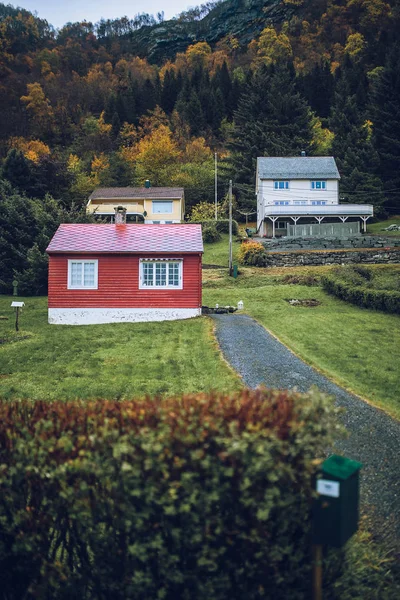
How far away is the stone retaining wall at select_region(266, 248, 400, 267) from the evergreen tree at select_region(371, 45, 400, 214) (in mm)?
19478

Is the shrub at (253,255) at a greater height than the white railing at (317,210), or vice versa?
the white railing at (317,210)

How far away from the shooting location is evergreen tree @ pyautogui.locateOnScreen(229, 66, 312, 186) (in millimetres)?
61625

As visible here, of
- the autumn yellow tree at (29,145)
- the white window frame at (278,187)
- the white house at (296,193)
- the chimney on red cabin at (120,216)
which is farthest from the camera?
the autumn yellow tree at (29,145)

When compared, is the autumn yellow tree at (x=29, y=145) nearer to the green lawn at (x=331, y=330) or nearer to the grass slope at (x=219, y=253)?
the grass slope at (x=219, y=253)

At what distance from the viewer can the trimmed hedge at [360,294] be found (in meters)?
22.6

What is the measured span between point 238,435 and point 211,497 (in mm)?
572

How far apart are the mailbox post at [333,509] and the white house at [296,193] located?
137ft

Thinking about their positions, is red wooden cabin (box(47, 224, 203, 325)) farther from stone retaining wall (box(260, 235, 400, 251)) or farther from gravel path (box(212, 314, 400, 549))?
stone retaining wall (box(260, 235, 400, 251))

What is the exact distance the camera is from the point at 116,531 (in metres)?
4.82

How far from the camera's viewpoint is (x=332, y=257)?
37.8 metres

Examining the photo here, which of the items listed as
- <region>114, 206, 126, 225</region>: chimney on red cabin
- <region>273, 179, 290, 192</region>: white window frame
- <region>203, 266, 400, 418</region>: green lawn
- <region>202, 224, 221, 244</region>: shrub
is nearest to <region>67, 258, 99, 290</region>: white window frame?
<region>114, 206, 126, 225</region>: chimney on red cabin

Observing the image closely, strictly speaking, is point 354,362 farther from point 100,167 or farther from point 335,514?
point 100,167

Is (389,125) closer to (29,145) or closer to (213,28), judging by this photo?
(29,145)

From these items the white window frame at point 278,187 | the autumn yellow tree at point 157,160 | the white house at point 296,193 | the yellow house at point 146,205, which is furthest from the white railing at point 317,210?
the autumn yellow tree at point 157,160
